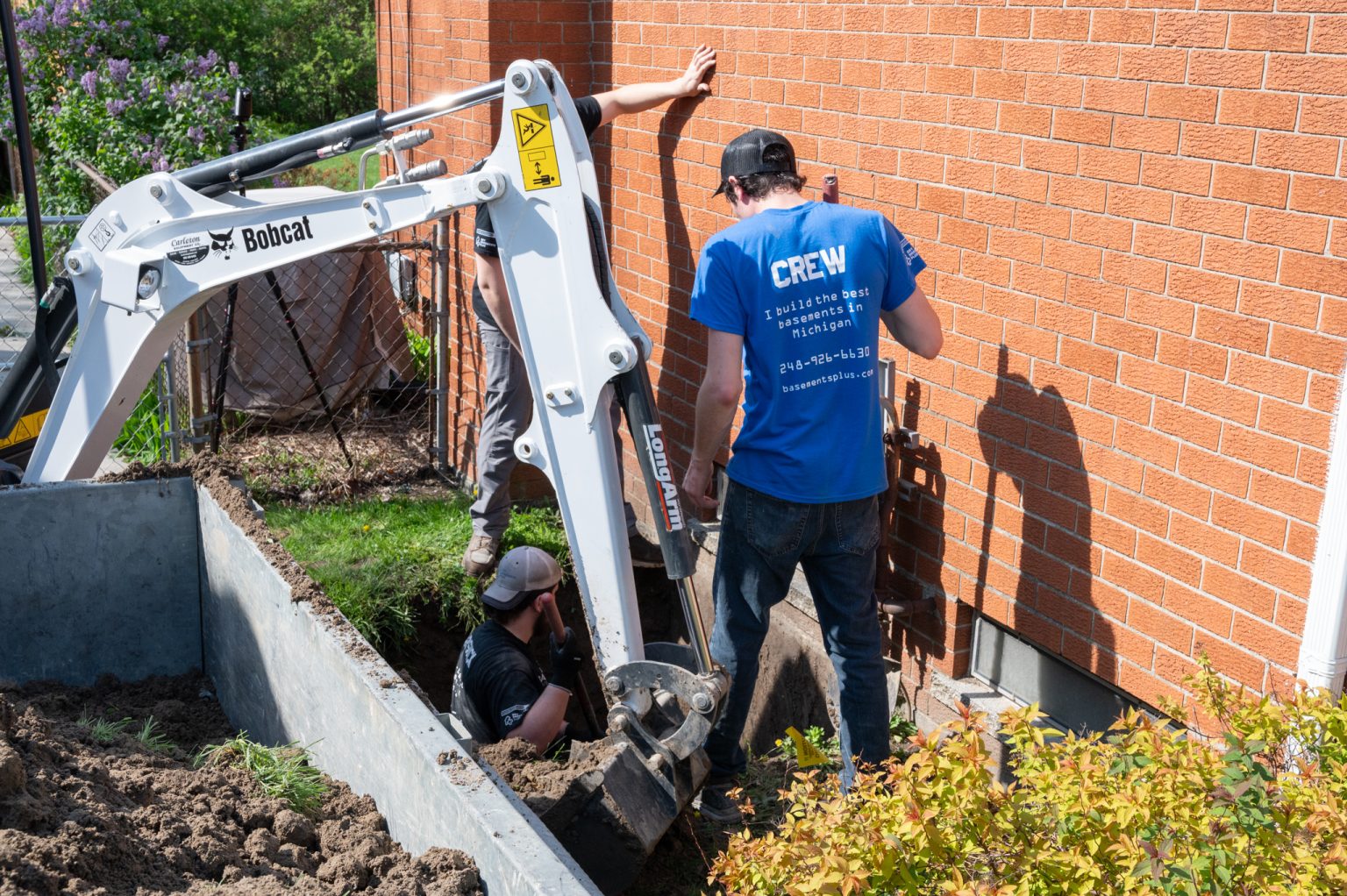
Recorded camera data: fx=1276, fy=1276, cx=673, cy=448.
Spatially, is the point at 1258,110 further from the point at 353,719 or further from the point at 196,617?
the point at 196,617

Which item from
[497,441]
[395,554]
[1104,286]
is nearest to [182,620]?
[395,554]

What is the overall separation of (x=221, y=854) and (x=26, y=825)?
424mm

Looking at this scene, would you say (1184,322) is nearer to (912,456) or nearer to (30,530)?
(912,456)

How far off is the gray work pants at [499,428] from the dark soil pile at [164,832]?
2717mm

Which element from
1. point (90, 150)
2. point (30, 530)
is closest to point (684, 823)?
point (30, 530)

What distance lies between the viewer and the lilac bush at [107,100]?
10.9 meters

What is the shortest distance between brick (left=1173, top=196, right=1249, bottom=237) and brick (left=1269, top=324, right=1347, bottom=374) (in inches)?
11.7

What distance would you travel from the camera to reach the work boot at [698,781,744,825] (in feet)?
14.7

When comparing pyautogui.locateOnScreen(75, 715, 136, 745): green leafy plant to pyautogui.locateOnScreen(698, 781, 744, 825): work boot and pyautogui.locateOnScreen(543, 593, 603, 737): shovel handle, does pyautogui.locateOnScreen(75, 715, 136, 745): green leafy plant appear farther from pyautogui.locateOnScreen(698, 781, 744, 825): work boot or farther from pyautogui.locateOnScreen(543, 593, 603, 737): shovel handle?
pyautogui.locateOnScreen(698, 781, 744, 825): work boot

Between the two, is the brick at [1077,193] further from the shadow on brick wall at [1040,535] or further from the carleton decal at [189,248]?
the carleton decal at [189,248]

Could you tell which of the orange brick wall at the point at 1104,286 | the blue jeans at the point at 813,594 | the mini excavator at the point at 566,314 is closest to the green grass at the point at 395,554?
the mini excavator at the point at 566,314

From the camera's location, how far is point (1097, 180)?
3717 millimetres

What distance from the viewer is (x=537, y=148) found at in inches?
154

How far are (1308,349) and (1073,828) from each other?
5.14ft
